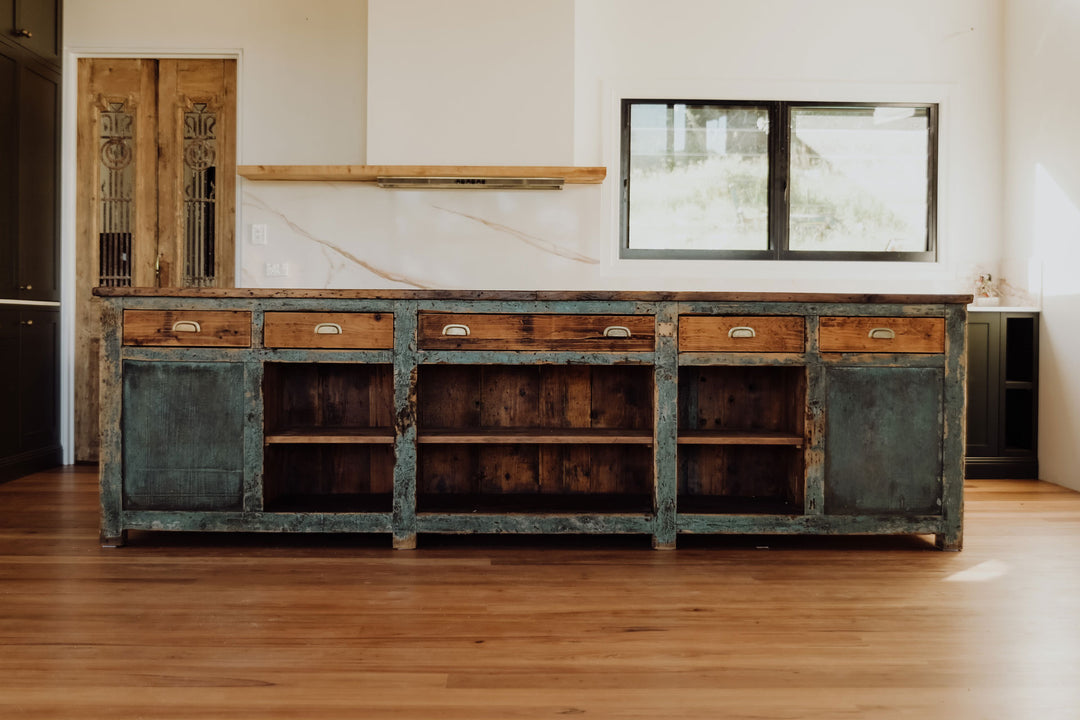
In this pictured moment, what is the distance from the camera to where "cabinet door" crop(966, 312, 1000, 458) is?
4.15 m

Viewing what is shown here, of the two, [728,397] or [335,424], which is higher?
[728,397]

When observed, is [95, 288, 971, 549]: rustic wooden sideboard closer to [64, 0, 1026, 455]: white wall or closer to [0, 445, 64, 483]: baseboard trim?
[64, 0, 1026, 455]: white wall

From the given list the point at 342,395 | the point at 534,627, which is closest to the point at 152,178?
the point at 342,395

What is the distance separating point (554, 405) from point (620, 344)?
0.48 metres

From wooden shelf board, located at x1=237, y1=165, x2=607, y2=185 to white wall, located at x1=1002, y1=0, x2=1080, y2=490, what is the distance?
235 centimetres

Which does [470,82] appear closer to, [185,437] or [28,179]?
[185,437]

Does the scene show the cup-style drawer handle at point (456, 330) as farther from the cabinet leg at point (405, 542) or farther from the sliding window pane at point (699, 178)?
the sliding window pane at point (699, 178)

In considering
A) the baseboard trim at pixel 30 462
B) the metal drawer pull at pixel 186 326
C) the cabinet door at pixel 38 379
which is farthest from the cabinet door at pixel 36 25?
the metal drawer pull at pixel 186 326

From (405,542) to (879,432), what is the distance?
1.69m

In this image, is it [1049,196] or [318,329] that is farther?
[1049,196]

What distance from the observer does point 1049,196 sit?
412 centimetres

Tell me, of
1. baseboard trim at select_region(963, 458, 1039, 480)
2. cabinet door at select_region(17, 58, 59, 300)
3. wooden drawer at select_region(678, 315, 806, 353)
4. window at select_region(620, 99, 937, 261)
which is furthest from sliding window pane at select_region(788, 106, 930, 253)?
cabinet door at select_region(17, 58, 59, 300)

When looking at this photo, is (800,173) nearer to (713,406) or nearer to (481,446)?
(713,406)

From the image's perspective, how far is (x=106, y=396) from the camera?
2680 millimetres
